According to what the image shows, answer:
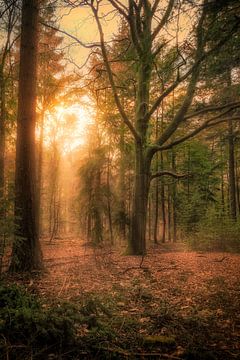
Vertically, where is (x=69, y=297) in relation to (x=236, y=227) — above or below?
below

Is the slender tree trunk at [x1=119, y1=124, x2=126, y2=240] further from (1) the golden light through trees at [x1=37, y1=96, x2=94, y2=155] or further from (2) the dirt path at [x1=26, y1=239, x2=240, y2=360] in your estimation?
(2) the dirt path at [x1=26, y1=239, x2=240, y2=360]

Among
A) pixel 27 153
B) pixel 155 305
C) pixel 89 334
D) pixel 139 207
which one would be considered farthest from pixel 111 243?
pixel 89 334

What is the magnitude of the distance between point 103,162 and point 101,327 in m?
11.7

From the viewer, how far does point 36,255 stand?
237 inches

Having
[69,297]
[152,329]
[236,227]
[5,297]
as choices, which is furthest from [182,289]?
[236,227]

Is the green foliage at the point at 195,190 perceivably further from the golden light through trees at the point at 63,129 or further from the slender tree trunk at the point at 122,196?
the golden light through trees at the point at 63,129

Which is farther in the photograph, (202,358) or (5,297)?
(5,297)

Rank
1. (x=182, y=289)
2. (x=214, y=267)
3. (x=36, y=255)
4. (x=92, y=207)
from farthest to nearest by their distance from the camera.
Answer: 1. (x=92, y=207)
2. (x=214, y=267)
3. (x=36, y=255)
4. (x=182, y=289)

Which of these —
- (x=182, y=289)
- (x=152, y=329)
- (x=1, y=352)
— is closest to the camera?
(x=1, y=352)

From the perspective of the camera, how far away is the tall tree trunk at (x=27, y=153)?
5898 millimetres

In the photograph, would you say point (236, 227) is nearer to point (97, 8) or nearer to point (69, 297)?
point (69, 297)

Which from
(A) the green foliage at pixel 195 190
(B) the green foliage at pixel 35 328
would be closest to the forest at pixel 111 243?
(B) the green foliage at pixel 35 328

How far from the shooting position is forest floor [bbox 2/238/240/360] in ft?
9.06

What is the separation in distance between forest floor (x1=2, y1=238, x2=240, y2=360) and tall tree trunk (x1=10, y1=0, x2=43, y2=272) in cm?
79
